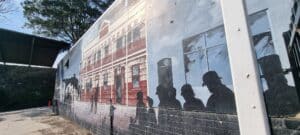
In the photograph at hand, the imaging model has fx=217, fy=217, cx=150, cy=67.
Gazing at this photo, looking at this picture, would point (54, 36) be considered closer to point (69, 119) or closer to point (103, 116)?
point (69, 119)

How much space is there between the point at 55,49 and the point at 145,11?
14091 mm

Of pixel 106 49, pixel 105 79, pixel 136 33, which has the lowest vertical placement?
pixel 105 79

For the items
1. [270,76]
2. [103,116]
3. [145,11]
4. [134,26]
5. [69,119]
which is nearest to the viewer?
[270,76]

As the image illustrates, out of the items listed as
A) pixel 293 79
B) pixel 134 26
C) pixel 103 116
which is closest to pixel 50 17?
pixel 103 116

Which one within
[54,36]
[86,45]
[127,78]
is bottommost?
[127,78]

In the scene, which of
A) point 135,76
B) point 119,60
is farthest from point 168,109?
point 119,60

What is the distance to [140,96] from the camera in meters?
3.79

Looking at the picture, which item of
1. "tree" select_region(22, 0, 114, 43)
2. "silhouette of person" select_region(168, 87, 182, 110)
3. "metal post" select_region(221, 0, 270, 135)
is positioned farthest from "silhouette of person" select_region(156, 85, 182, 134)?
"tree" select_region(22, 0, 114, 43)

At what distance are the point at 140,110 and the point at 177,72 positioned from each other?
48.5 inches

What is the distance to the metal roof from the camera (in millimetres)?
13656

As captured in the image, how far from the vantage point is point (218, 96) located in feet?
7.32

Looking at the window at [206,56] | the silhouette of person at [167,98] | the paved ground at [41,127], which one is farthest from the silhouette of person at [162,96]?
the paved ground at [41,127]

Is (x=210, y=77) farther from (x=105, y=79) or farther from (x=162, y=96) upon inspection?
(x=105, y=79)

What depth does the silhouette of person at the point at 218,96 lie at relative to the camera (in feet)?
6.90
